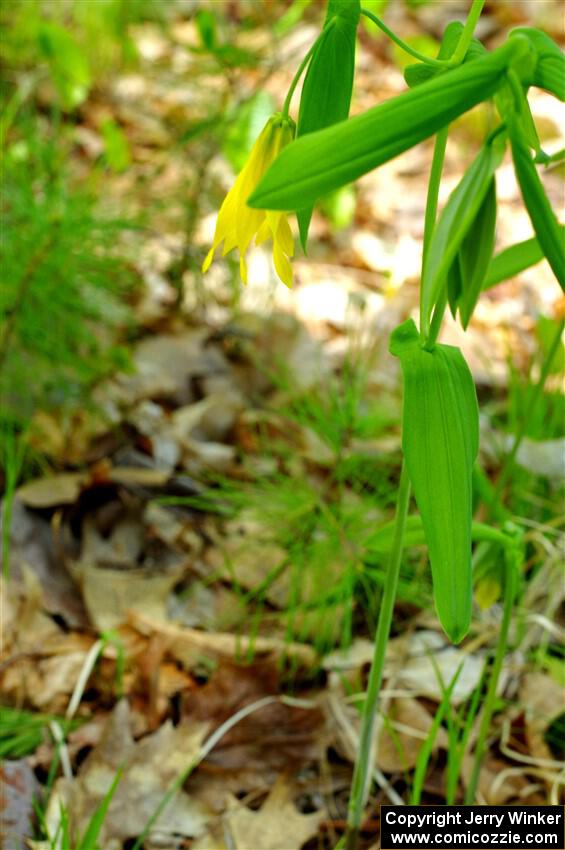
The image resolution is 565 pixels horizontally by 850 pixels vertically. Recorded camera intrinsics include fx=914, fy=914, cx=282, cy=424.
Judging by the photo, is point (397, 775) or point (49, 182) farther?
point (49, 182)

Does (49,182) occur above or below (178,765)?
above

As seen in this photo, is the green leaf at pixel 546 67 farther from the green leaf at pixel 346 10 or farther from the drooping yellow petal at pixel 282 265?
the drooping yellow petal at pixel 282 265

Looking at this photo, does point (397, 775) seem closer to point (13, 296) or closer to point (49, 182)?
point (13, 296)

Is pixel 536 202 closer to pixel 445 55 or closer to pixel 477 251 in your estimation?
pixel 477 251

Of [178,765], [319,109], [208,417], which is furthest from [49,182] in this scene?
[319,109]

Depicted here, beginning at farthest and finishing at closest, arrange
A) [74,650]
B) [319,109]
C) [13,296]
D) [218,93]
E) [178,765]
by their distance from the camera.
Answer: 1. [218,93]
2. [13,296]
3. [74,650]
4. [178,765]
5. [319,109]

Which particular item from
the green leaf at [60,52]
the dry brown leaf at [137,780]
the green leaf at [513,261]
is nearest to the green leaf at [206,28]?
the green leaf at [60,52]
